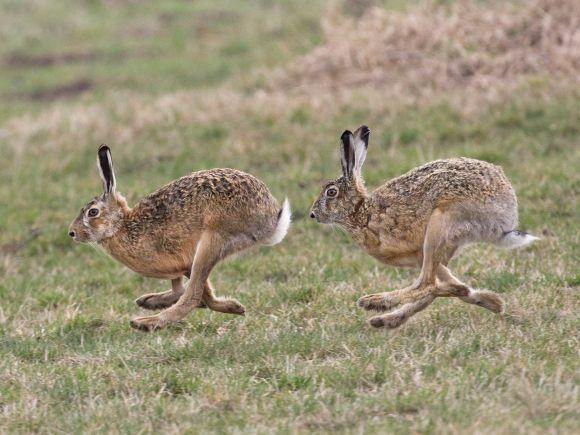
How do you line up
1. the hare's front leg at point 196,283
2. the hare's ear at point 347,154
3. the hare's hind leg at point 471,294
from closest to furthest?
the hare's hind leg at point 471,294 < the hare's front leg at point 196,283 < the hare's ear at point 347,154

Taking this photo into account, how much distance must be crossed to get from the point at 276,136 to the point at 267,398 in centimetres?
742

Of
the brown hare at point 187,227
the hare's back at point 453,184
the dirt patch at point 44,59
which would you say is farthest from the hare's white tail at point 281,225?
the dirt patch at point 44,59

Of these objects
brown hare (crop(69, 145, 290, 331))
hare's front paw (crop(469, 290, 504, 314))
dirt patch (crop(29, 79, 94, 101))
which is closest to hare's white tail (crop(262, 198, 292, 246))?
brown hare (crop(69, 145, 290, 331))

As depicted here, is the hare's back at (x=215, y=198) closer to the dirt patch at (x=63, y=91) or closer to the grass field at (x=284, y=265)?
the grass field at (x=284, y=265)

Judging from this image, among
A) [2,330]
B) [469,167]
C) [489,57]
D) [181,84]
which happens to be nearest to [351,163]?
[469,167]

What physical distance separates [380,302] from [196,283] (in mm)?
1261

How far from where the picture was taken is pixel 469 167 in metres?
6.99

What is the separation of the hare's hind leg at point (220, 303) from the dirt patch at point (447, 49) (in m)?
6.66

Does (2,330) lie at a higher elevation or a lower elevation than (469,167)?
lower

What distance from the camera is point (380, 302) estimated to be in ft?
22.9

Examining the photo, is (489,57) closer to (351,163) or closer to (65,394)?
(351,163)

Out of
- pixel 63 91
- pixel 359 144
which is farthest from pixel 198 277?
pixel 63 91

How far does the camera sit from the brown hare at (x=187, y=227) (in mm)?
7207

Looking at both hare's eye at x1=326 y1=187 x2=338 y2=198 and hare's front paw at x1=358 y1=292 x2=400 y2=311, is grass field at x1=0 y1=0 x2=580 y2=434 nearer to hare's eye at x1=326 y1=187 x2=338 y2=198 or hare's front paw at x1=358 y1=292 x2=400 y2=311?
hare's front paw at x1=358 y1=292 x2=400 y2=311
